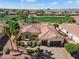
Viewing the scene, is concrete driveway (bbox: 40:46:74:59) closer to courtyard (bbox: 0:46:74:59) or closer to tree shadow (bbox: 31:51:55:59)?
courtyard (bbox: 0:46:74:59)

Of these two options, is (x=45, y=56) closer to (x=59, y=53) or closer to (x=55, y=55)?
(x=55, y=55)

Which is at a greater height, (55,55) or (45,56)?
(45,56)

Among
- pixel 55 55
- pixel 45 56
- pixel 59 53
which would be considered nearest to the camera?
pixel 45 56

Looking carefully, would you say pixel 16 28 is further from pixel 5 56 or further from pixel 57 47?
pixel 57 47

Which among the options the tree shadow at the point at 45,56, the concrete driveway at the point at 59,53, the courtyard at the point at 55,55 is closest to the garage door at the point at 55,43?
the concrete driveway at the point at 59,53

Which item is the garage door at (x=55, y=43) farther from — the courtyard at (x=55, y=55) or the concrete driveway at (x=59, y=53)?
the courtyard at (x=55, y=55)

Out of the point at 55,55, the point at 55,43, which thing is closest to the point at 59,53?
the point at 55,55

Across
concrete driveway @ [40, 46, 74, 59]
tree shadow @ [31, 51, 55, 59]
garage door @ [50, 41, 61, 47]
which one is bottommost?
concrete driveway @ [40, 46, 74, 59]

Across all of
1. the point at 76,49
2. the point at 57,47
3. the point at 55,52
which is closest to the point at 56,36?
the point at 57,47

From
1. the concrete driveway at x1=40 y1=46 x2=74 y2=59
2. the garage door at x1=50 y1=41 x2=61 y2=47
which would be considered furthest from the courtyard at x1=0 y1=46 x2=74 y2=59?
the garage door at x1=50 y1=41 x2=61 y2=47

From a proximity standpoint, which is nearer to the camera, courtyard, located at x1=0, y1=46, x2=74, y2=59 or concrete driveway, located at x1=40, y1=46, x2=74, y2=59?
courtyard, located at x1=0, y1=46, x2=74, y2=59

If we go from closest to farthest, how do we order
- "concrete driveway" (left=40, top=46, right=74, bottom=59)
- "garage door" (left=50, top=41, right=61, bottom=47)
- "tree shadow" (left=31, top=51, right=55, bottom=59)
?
"tree shadow" (left=31, top=51, right=55, bottom=59)
"concrete driveway" (left=40, top=46, right=74, bottom=59)
"garage door" (left=50, top=41, right=61, bottom=47)
